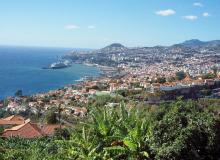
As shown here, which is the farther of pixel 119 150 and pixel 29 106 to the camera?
pixel 29 106

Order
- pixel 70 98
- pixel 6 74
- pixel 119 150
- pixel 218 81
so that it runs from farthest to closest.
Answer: pixel 6 74 → pixel 218 81 → pixel 70 98 → pixel 119 150

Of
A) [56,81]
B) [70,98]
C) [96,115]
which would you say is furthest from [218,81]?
[96,115]

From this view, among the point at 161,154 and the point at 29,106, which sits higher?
the point at 161,154

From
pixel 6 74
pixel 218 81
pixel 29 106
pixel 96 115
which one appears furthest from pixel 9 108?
pixel 6 74

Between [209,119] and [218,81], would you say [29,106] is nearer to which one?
[218,81]

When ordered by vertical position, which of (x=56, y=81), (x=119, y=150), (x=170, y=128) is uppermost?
(x=170, y=128)

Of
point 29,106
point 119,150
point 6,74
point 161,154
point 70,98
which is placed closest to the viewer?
point 161,154

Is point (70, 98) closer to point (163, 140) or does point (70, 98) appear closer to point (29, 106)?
point (29, 106)
